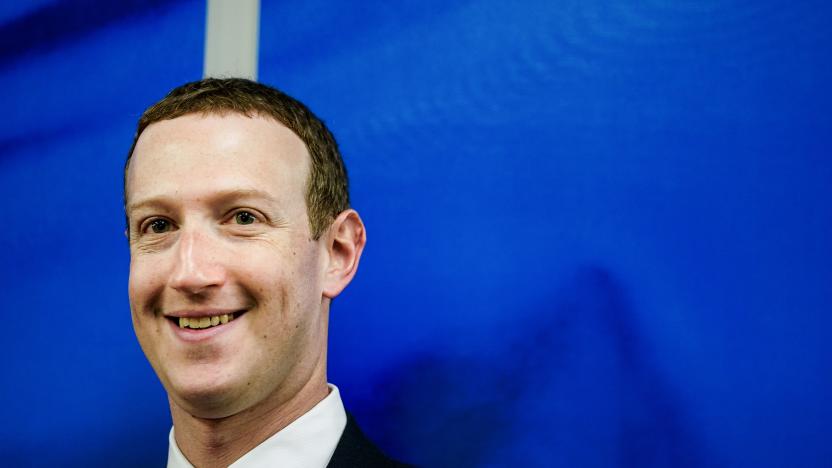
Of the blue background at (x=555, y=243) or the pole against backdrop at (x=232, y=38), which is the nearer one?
the blue background at (x=555, y=243)

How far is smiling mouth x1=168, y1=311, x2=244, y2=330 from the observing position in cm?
124

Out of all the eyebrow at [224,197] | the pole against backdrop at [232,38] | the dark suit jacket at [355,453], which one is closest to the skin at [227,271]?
the eyebrow at [224,197]

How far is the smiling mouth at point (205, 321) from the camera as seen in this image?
49.0 inches

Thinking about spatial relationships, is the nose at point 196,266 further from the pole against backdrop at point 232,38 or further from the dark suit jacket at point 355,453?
the pole against backdrop at point 232,38

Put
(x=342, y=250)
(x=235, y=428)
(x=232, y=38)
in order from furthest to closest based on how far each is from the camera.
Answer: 1. (x=232, y=38)
2. (x=342, y=250)
3. (x=235, y=428)

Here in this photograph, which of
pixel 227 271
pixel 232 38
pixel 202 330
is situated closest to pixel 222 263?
pixel 227 271

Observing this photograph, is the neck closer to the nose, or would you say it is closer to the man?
the man

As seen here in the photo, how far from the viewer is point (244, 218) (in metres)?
1.26

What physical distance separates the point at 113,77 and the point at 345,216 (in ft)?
3.39

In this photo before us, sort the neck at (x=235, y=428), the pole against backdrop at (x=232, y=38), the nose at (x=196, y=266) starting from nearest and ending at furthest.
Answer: the nose at (x=196, y=266), the neck at (x=235, y=428), the pole against backdrop at (x=232, y=38)

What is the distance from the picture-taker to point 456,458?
59.7 inches

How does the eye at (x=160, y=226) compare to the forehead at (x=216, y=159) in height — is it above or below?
below

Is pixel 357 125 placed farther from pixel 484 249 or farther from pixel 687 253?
pixel 687 253

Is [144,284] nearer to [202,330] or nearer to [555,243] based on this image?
[202,330]
